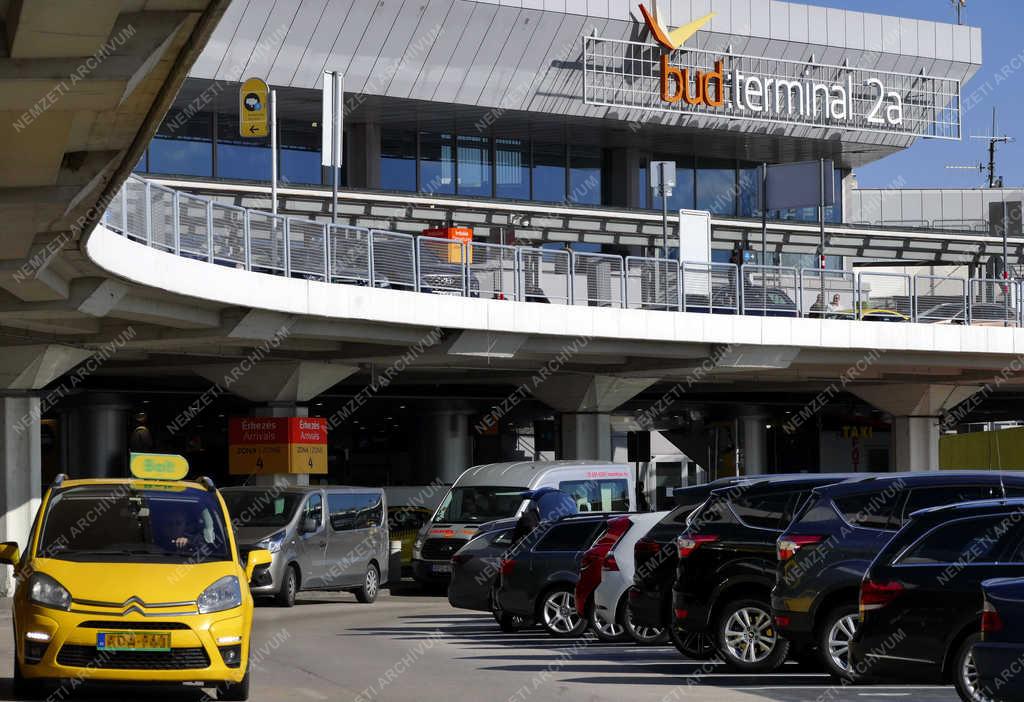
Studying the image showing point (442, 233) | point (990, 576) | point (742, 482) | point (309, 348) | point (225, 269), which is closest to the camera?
point (990, 576)

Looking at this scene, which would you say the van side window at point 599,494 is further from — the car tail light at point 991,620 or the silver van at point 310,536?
the car tail light at point 991,620

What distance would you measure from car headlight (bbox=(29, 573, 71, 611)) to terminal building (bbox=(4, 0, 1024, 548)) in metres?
12.4

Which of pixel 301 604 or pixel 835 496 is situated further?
pixel 301 604

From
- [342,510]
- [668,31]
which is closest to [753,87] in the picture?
[668,31]

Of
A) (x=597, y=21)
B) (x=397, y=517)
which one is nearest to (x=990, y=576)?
(x=397, y=517)

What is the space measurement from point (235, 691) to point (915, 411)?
131 ft

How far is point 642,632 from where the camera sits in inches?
688

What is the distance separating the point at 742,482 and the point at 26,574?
6.51 meters

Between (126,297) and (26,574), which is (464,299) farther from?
(26,574)

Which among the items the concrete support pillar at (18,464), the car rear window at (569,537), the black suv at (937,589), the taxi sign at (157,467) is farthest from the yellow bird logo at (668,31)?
the black suv at (937,589)

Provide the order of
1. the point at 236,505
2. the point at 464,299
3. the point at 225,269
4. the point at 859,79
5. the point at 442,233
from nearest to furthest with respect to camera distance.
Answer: the point at 236,505, the point at 225,269, the point at 464,299, the point at 442,233, the point at 859,79

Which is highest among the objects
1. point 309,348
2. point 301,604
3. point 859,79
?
point 859,79

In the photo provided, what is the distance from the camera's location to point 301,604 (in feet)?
88.3

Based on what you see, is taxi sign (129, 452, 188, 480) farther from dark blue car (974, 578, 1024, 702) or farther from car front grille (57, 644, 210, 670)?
dark blue car (974, 578, 1024, 702)
